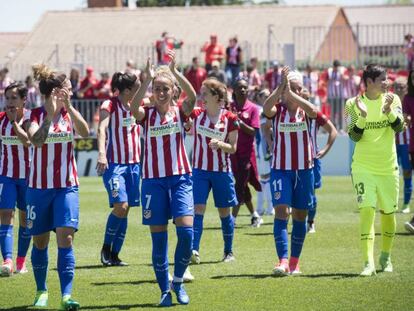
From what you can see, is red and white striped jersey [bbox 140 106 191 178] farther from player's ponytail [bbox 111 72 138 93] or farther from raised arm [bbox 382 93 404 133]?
raised arm [bbox 382 93 404 133]

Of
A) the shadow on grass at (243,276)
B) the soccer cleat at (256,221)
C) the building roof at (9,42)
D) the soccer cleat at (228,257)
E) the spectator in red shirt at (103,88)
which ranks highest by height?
the building roof at (9,42)

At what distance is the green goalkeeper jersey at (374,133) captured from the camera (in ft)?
40.6

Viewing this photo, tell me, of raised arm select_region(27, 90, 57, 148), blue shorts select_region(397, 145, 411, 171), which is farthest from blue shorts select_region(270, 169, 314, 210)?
blue shorts select_region(397, 145, 411, 171)

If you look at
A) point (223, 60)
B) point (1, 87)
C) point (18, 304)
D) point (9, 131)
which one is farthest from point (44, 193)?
point (223, 60)

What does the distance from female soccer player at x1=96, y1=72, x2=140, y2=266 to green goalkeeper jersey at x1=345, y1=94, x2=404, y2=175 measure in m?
2.88

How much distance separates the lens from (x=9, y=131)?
13.0m

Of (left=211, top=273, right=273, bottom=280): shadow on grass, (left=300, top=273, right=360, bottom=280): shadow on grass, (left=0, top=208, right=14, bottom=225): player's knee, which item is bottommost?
(left=211, top=273, right=273, bottom=280): shadow on grass

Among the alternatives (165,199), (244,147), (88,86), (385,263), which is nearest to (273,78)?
(88,86)

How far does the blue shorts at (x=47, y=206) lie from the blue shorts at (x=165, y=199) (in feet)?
2.37

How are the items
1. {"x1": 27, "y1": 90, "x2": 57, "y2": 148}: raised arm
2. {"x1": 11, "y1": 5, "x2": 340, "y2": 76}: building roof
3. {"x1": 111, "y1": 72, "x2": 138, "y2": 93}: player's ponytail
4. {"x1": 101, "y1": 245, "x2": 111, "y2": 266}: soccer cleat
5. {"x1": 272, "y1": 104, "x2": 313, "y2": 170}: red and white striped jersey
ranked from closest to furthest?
1. {"x1": 27, "y1": 90, "x2": 57, "y2": 148}: raised arm
2. {"x1": 272, "y1": 104, "x2": 313, "y2": 170}: red and white striped jersey
3. {"x1": 111, "y1": 72, "x2": 138, "y2": 93}: player's ponytail
4. {"x1": 101, "y1": 245, "x2": 111, "y2": 266}: soccer cleat
5. {"x1": 11, "y1": 5, "x2": 340, "y2": 76}: building roof

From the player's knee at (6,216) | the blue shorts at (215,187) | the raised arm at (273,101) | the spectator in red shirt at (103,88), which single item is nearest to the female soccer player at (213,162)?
the blue shorts at (215,187)

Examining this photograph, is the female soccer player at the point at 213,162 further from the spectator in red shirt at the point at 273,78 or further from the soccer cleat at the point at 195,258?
the spectator in red shirt at the point at 273,78

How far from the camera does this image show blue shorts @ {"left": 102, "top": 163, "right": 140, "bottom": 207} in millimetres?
13672

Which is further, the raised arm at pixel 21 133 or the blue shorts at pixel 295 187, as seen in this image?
the blue shorts at pixel 295 187
